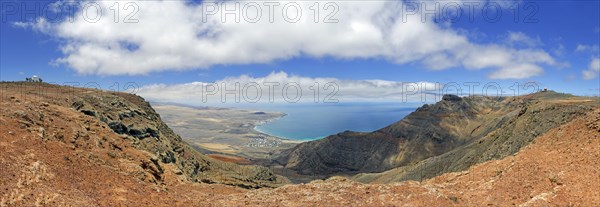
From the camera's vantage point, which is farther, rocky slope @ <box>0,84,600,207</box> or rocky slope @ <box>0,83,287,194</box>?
rocky slope @ <box>0,83,287,194</box>

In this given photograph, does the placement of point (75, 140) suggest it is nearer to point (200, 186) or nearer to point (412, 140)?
point (200, 186)

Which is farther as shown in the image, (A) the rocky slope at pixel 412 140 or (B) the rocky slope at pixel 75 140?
(A) the rocky slope at pixel 412 140

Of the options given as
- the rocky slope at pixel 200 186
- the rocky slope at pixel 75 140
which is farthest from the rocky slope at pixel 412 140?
the rocky slope at pixel 75 140

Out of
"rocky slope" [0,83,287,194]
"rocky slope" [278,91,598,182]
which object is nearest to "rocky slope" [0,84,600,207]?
"rocky slope" [0,83,287,194]

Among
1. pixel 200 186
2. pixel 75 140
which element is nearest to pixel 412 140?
pixel 200 186

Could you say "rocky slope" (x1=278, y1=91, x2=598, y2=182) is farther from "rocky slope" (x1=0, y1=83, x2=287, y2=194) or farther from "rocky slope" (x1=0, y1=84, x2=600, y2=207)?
"rocky slope" (x1=0, y1=83, x2=287, y2=194)

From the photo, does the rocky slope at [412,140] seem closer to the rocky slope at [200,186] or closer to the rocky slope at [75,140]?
the rocky slope at [200,186]

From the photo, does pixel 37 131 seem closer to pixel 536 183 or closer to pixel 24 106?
pixel 24 106

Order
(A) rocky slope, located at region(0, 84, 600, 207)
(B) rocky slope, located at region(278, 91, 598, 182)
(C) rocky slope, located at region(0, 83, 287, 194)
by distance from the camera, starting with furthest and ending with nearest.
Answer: (B) rocky slope, located at region(278, 91, 598, 182), (C) rocky slope, located at region(0, 83, 287, 194), (A) rocky slope, located at region(0, 84, 600, 207)

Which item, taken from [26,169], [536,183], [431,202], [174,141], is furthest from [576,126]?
[174,141]

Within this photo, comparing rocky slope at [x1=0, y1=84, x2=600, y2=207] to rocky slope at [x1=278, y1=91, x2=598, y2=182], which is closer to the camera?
rocky slope at [x1=0, y1=84, x2=600, y2=207]

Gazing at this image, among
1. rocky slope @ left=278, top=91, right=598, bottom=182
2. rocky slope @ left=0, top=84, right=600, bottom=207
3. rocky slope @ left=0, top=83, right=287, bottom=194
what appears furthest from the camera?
rocky slope @ left=278, top=91, right=598, bottom=182

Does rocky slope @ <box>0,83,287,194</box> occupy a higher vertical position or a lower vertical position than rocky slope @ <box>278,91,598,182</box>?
higher

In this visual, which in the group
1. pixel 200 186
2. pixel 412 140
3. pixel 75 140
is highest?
pixel 75 140
